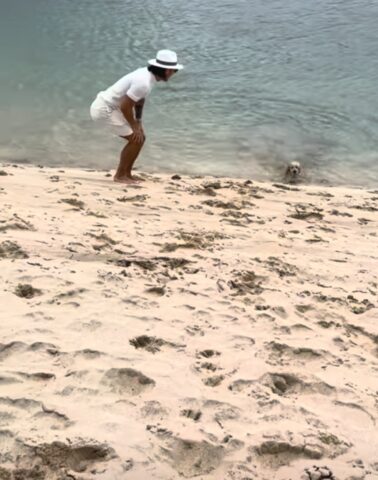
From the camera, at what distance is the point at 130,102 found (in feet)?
20.1

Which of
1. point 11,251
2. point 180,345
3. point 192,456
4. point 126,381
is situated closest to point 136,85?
point 11,251

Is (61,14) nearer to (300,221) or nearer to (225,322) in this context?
(300,221)

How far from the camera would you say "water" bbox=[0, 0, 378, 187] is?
891cm

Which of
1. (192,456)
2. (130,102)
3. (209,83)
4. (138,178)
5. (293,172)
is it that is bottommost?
(293,172)

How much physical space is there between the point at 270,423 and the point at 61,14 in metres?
15.9

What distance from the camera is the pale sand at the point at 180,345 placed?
2480mm

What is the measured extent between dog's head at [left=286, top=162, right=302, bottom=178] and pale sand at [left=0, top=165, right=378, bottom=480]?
9.29ft

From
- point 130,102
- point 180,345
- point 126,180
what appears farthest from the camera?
point 126,180

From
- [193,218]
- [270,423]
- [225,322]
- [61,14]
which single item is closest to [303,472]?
[270,423]

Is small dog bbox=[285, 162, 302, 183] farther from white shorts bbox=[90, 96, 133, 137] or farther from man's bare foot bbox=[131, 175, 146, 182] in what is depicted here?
white shorts bbox=[90, 96, 133, 137]

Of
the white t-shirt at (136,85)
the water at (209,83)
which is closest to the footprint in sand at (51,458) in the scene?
the white t-shirt at (136,85)

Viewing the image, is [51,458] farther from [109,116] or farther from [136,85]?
[109,116]

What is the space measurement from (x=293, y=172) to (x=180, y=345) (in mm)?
5448

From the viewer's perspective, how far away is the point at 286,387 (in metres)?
3.01
